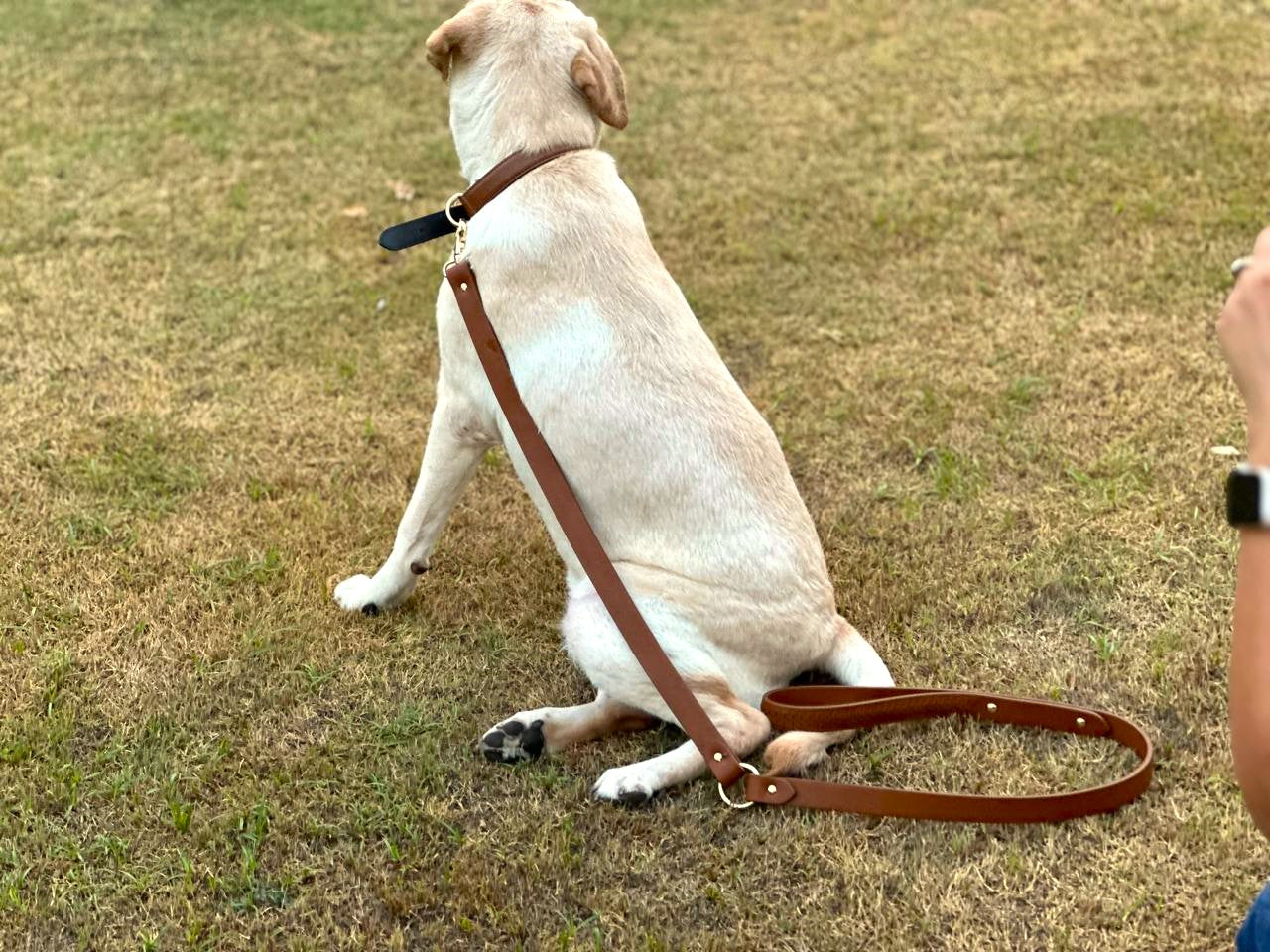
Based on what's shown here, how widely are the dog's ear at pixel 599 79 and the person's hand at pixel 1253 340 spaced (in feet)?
6.74

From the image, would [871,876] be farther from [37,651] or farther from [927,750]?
[37,651]

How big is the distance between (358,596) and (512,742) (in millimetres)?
812

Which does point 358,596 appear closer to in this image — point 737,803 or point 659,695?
point 659,695

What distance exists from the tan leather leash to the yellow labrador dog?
50mm

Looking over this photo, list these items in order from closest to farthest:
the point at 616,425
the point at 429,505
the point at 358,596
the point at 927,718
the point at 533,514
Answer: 1. the point at 616,425
2. the point at 927,718
3. the point at 429,505
4. the point at 358,596
5. the point at 533,514

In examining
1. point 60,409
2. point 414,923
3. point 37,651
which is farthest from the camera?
point 60,409

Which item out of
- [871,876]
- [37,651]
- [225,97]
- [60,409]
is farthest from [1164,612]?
[225,97]

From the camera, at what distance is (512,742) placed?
10.3 feet

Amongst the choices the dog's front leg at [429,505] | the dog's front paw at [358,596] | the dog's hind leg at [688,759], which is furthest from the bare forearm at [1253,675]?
the dog's front paw at [358,596]

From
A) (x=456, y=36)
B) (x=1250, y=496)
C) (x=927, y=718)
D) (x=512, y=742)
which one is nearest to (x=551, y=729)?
(x=512, y=742)

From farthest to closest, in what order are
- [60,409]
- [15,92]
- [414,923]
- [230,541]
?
1. [15,92]
2. [60,409]
3. [230,541]
4. [414,923]

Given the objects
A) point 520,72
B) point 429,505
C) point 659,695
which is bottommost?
point 659,695

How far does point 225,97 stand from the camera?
734cm

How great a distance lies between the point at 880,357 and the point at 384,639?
253 cm
